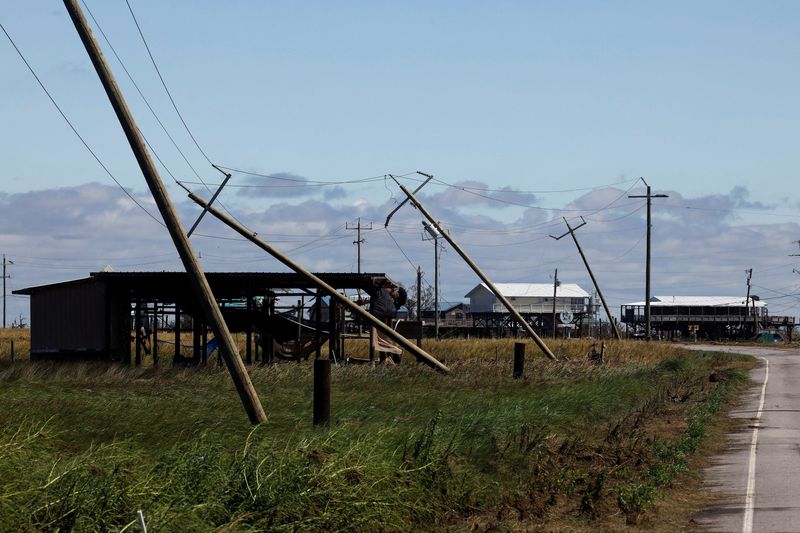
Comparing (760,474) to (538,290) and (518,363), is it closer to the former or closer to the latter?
(518,363)

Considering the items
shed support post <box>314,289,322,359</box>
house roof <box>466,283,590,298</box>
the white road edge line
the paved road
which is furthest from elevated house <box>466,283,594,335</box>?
the white road edge line

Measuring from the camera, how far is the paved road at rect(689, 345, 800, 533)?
38.6 ft

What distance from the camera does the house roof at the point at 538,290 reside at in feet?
433

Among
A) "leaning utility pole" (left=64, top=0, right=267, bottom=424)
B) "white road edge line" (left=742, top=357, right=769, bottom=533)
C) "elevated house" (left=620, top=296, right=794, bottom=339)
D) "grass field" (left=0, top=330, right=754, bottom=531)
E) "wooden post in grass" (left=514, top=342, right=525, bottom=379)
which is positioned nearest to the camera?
"grass field" (left=0, top=330, right=754, bottom=531)

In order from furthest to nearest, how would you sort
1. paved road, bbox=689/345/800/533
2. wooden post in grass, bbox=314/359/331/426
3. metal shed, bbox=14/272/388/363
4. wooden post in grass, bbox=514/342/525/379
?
1. metal shed, bbox=14/272/388/363
2. wooden post in grass, bbox=514/342/525/379
3. wooden post in grass, bbox=314/359/331/426
4. paved road, bbox=689/345/800/533

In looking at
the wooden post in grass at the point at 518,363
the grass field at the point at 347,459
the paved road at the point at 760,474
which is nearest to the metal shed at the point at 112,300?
the wooden post in grass at the point at 518,363

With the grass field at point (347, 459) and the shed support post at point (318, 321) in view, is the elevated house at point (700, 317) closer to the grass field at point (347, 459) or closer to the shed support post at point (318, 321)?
the shed support post at point (318, 321)

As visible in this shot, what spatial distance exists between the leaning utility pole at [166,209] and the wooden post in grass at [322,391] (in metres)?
1.91

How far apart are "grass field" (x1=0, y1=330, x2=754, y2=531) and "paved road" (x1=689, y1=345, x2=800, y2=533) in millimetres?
460

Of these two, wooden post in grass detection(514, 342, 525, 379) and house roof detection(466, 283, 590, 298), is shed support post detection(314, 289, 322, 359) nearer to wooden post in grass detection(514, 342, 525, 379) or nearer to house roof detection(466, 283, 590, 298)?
wooden post in grass detection(514, 342, 525, 379)

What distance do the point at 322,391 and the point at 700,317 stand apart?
107725 mm

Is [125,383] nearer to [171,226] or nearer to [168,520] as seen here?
[171,226]

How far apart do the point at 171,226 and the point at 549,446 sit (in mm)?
6438

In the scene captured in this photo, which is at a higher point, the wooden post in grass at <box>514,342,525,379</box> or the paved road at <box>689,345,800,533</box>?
the wooden post in grass at <box>514,342,525,379</box>
